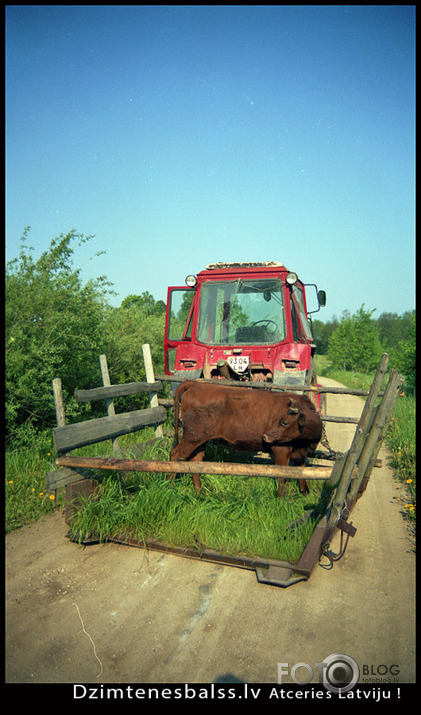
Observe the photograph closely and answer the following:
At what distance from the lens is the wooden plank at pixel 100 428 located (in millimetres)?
4074

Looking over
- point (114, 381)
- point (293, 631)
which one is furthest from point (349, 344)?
point (293, 631)

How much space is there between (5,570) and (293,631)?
242cm

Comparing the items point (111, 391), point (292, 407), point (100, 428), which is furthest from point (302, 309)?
point (100, 428)

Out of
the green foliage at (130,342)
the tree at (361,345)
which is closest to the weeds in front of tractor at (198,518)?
the green foliage at (130,342)

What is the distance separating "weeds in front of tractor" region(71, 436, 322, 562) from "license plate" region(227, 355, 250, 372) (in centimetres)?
214

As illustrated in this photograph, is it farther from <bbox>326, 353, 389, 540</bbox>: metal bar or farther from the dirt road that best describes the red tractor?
the dirt road

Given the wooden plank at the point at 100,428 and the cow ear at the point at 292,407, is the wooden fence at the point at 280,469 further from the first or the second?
the cow ear at the point at 292,407

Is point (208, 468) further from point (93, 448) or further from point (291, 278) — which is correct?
point (291, 278)

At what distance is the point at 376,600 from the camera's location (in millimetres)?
3256

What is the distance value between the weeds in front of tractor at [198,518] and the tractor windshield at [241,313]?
110 inches

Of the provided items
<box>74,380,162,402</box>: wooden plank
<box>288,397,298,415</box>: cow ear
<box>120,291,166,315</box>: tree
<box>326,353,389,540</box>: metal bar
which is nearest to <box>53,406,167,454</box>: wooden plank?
<box>74,380,162,402</box>: wooden plank

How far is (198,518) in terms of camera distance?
4.13 metres

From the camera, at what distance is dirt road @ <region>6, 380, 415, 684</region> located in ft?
8.36
